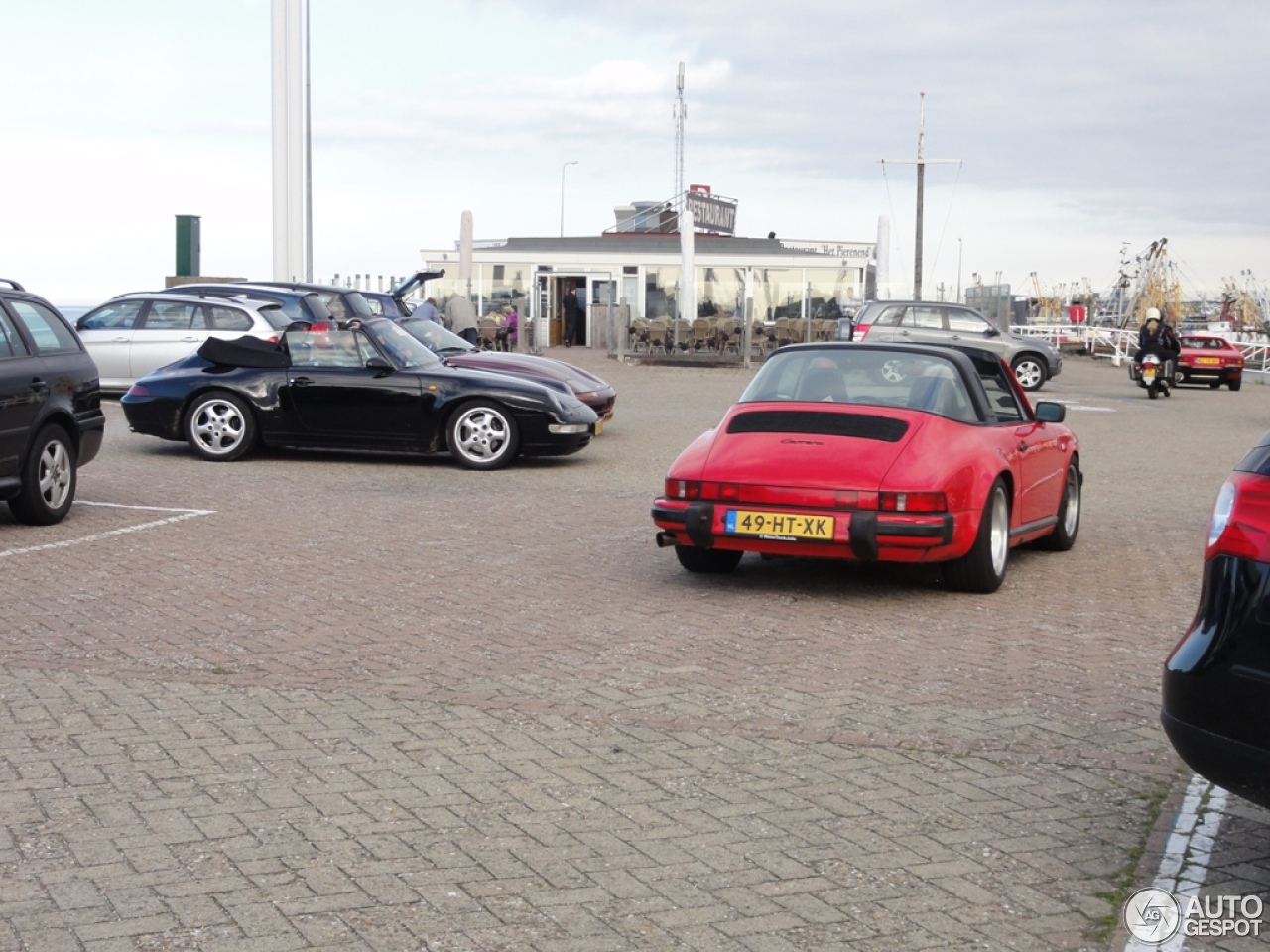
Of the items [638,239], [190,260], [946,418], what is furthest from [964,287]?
[946,418]

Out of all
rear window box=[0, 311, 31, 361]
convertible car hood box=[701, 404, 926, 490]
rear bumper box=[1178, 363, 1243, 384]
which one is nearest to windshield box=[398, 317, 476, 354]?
rear window box=[0, 311, 31, 361]

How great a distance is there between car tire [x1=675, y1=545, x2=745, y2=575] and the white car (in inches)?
463

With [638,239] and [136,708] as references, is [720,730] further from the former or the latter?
[638,239]

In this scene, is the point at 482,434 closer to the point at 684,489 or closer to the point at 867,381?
the point at 867,381

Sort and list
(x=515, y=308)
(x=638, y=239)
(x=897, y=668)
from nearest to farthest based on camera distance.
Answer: (x=897, y=668)
(x=515, y=308)
(x=638, y=239)

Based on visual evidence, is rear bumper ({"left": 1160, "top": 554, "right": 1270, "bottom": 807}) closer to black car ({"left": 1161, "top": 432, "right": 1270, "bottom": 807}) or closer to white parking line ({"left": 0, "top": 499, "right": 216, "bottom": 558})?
black car ({"left": 1161, "top": 432, "right": 1270, "bottom": 807})

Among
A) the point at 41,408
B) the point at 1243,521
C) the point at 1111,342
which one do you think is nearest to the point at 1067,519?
the point at 1243,521

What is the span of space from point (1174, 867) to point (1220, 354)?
32.6m

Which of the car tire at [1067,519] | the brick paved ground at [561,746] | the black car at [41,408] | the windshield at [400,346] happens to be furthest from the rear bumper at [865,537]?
the windshield at [400,346]

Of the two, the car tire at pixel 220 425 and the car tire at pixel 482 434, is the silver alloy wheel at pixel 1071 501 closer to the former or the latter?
the car tire at pixel 482 434

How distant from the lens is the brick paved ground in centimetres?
404

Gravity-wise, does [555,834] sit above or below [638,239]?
below

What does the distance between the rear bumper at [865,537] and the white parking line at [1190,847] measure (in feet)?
9.34

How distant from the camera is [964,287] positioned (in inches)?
2004
